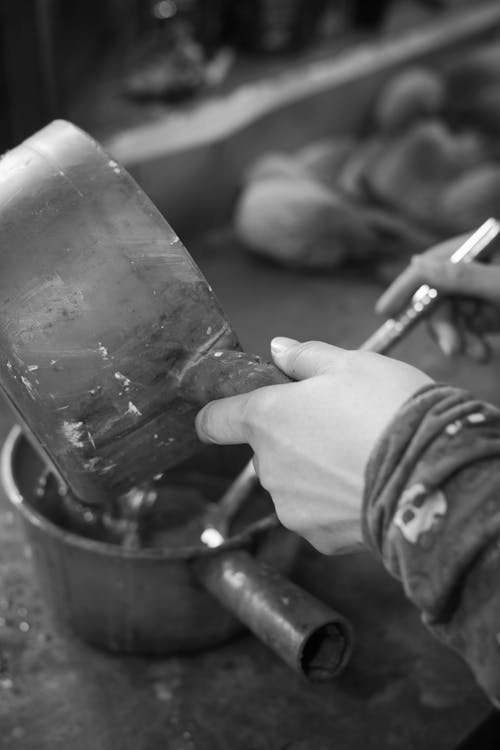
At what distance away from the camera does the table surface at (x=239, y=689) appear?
933mm

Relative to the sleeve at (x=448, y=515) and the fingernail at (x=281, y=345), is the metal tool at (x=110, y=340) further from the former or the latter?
the sleeve at (x=448, y=515)

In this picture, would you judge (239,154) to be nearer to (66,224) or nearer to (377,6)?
(377,6)

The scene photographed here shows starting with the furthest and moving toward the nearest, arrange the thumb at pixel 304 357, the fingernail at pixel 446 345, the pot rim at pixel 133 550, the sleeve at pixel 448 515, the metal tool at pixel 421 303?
the fingernail at pixel 446 345 → the metal tool at pixel 421 303 → the pot rim at pixel 133 550 → the thumb at pixel 304 357 → the sleeve at pixel 448 515

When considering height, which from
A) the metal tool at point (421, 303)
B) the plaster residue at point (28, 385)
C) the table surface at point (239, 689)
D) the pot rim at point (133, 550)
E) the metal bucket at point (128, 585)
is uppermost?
the plaster residue at point (28, 385)

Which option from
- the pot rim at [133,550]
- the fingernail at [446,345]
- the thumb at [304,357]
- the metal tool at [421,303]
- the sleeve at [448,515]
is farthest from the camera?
the fingernail at [446,345]

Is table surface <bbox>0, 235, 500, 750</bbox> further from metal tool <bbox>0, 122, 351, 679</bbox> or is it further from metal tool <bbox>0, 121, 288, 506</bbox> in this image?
metal tool <bbox>0, 121, 288, 506</bbox>

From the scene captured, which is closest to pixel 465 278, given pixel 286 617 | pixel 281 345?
→ pixel 281 345

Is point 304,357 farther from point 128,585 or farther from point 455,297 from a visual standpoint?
point 455,297

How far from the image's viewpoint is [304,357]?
73 centimetres

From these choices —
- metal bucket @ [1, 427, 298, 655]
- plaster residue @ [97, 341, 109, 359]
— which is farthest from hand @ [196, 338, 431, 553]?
metal bucket @ [1, 427, 298, 655]

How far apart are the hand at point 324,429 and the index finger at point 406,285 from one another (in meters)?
0.40

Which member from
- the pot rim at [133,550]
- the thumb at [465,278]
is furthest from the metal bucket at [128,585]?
the thumb at [465,278]

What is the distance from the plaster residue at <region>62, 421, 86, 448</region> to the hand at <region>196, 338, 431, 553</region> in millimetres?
128

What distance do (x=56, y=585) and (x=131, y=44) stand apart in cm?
194
